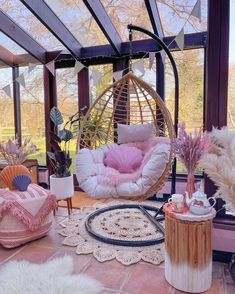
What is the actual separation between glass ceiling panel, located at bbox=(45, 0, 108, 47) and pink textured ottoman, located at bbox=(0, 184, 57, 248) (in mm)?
2111

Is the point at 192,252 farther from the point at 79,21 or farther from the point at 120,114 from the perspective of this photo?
the point at 79,21

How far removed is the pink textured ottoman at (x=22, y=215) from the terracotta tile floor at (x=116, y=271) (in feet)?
0.29

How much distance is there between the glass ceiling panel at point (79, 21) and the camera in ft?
10.1

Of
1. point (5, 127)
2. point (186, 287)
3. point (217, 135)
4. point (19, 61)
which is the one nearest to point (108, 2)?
point (19, 61)

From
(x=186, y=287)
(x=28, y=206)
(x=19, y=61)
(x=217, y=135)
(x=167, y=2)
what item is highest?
(x=167, y=2)

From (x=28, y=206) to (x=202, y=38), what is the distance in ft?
8.72

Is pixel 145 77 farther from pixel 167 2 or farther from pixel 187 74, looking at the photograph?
pixel 167 2

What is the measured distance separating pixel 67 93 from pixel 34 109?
614 millimetres

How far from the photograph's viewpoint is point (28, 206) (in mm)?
2248

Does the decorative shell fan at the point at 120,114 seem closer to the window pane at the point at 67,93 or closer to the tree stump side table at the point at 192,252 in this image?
the window pane at the point at 67,93

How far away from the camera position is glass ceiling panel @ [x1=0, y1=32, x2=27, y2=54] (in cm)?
361

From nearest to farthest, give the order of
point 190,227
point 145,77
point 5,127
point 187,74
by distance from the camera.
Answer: point 190,227, point 187,74, point 145,77, point 5,127

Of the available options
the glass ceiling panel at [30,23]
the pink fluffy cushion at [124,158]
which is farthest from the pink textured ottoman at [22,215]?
the glass ceiling panel at [30,23]

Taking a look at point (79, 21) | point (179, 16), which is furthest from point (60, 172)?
point (179, 16)
